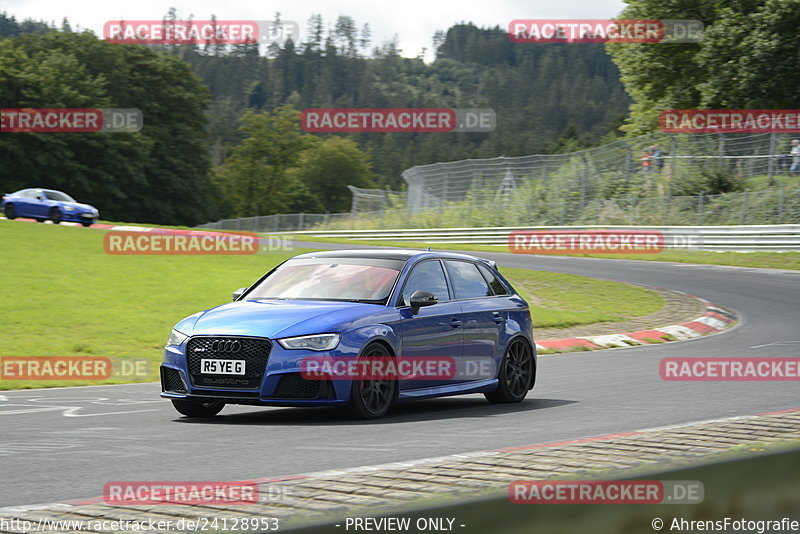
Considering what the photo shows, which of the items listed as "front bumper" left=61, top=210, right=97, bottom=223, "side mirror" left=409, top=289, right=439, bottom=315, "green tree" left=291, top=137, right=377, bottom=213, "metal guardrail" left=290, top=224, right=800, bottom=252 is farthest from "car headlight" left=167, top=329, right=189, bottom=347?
"green tree" left=291, top=137, right=377, bottom=213

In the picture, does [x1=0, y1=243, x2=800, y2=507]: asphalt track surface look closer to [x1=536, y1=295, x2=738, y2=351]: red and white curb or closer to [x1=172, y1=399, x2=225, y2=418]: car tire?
[x1=172, y1=399, x2=225, y2=418]: car tire

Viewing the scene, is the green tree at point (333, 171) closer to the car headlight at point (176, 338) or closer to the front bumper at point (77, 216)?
the front bumper at point (77, 216)

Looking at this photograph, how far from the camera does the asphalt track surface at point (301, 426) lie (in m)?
7.40

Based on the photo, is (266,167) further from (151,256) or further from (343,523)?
(343,523)

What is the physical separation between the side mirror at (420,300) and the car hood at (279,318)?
32 centimetres

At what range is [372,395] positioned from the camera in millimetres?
10180

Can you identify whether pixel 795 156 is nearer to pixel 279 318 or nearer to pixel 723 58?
pixel 723 58

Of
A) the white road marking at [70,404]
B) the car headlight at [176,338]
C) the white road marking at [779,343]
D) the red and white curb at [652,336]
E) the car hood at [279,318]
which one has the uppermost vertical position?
the car hood at [279,318]

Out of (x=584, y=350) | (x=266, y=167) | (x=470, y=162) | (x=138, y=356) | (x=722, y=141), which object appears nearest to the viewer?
(x=138, y=356)

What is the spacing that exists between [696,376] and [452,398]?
11.0 feet

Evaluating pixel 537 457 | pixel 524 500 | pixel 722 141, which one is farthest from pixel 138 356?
pixel 722 141

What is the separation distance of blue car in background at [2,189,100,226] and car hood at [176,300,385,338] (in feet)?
111

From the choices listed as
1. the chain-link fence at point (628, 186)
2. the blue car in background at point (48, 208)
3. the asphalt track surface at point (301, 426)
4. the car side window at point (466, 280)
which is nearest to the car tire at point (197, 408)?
the asphalt track surface at point (301, 426)

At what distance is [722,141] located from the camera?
1826 inches
